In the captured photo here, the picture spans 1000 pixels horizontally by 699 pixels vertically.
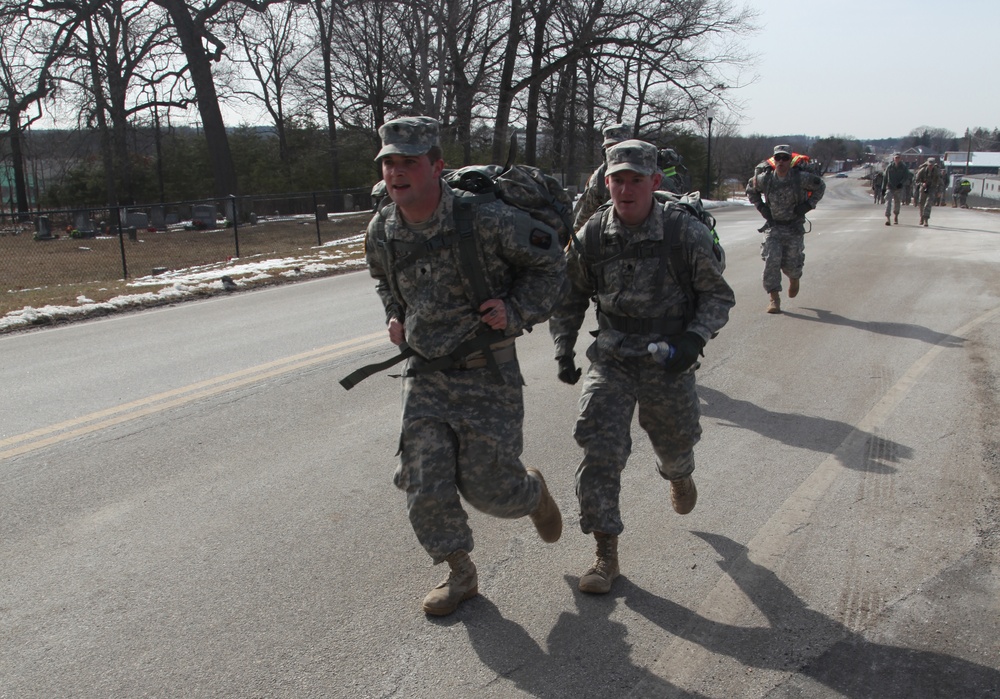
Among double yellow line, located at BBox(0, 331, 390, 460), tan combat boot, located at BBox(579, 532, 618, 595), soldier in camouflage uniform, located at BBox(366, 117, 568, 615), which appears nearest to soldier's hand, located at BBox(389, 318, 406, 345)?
soldier in camouflage uniform, located at BBox(366, 117, 568, 615)

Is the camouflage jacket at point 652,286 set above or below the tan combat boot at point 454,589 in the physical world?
above

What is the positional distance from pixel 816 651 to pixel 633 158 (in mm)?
1992

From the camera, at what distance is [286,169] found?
1805 inches

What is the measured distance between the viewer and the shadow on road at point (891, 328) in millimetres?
8578

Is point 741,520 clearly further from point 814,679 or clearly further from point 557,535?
point 814,679

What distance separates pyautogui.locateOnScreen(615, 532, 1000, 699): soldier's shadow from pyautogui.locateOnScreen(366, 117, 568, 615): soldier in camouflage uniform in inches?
30.4

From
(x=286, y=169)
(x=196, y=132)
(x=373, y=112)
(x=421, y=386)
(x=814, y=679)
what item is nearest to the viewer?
(x=814, y=679)

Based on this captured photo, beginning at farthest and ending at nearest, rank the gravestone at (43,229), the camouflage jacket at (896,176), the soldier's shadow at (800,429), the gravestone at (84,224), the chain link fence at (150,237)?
the gravestone at (84,224)
the gravestone at (43,229)
the camouflage jacket at (896,176)
the chain link fence at (150,237)
the soldier's shadow at (800,429)

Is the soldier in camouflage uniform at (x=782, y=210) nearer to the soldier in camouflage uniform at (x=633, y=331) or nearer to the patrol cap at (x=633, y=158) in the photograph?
the soldier in camouflage uniform at (x=633, y=331)

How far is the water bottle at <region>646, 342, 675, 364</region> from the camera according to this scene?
361cm

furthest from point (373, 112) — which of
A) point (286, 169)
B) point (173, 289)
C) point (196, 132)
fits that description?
point (173, 289)

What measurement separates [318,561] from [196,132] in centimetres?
5300

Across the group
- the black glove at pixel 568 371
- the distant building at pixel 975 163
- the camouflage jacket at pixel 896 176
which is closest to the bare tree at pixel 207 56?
the camouflage jacket at pixel 896 176

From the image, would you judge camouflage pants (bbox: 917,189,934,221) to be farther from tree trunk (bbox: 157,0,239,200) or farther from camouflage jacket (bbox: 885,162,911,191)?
tree trunk (bbox: 157,0,239,200)
